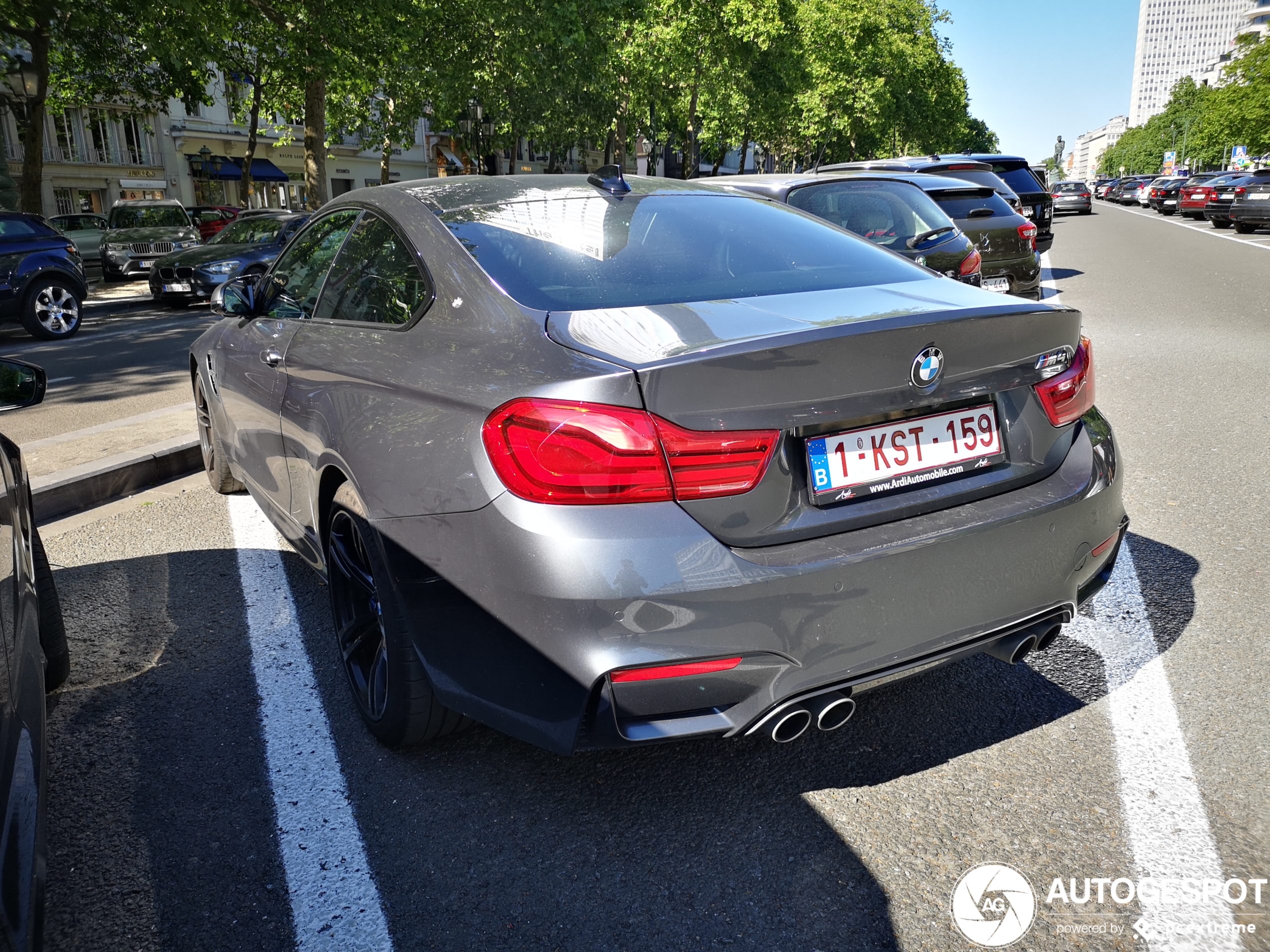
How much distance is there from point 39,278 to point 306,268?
11.0 metres

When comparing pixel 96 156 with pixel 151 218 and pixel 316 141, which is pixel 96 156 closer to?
pixel 316 141

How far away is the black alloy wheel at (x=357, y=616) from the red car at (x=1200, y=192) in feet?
120

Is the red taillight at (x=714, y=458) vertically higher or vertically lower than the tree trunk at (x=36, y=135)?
lower

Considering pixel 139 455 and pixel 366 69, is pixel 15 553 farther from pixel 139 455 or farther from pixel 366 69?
pixel 366 69

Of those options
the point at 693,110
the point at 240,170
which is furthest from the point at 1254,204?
the point at 240,170

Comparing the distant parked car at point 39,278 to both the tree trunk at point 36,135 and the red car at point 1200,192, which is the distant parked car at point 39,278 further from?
the red car at point 1200,192

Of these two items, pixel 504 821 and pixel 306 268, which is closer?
pixel 504 821

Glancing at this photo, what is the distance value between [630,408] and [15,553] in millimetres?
1575

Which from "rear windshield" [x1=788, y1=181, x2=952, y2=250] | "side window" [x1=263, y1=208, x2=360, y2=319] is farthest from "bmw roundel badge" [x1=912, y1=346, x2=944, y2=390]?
"rear windshield" [x1=788, y1=181, x2=952, y2=250]

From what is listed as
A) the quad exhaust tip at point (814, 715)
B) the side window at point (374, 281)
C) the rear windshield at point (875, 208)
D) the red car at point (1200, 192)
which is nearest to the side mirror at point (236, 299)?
the side window at point (374, 281)

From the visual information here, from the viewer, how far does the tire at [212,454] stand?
5.23 m

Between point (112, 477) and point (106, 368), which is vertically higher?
point (112, 477)

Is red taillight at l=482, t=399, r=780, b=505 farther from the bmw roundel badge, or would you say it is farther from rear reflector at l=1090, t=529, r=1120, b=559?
rear reflector at l=1090, t=529, r=1120, b=559

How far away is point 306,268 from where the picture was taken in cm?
373
